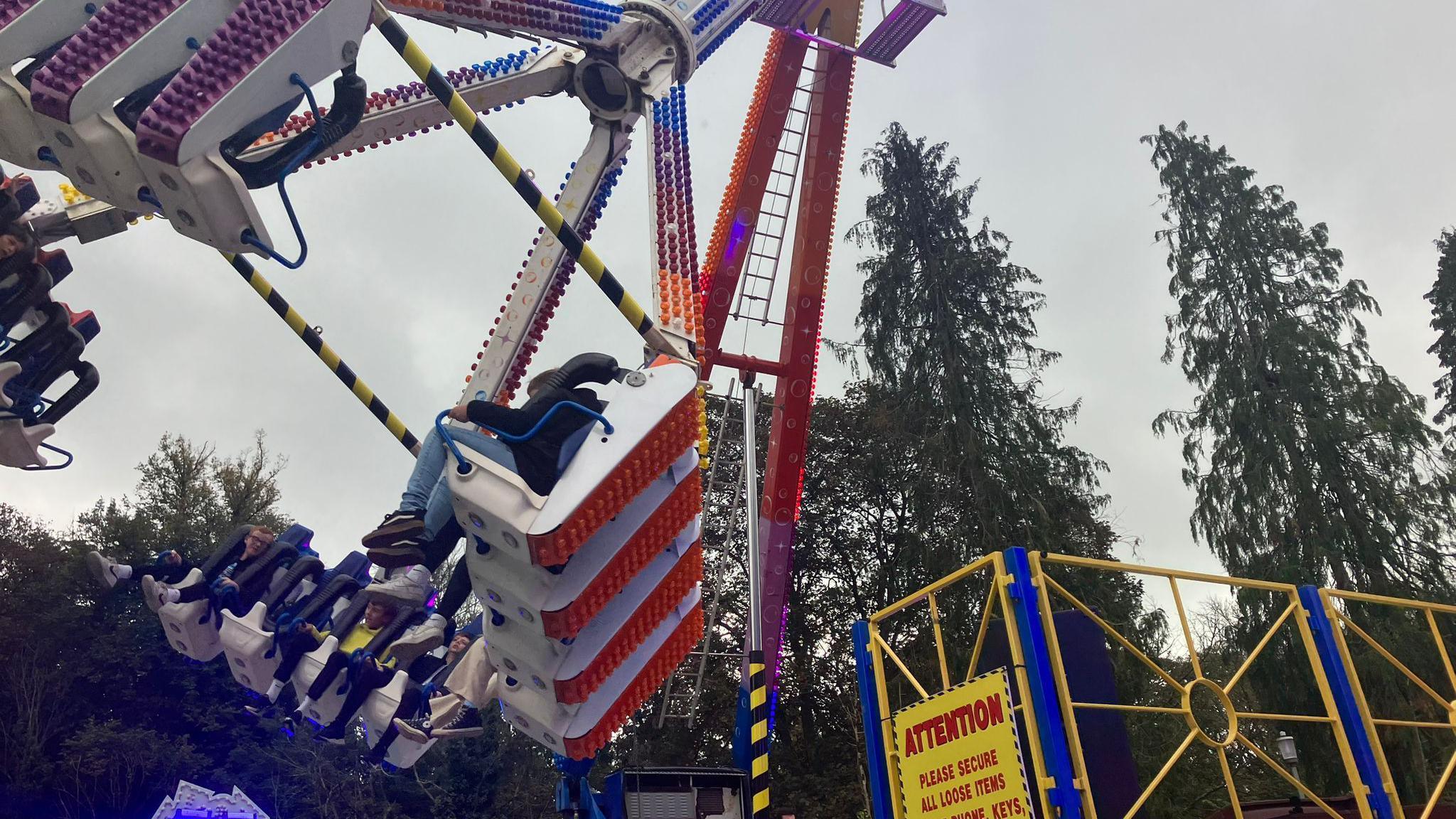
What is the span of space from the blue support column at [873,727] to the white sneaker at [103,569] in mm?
4415

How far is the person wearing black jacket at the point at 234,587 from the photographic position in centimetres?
678

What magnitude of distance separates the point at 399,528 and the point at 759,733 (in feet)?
13.0

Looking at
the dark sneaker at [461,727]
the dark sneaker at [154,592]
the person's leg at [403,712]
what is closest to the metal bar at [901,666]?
the dark sneaker at [461,727]

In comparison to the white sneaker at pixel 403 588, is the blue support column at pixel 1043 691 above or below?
below

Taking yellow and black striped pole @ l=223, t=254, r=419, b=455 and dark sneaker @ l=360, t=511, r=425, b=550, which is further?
yellow and black striped pole @ l=223, t=254, r=419, b=455

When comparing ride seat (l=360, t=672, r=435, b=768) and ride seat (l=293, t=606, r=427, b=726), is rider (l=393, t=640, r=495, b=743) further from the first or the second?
ride seat (l=293, t=606, r=427, b=726)

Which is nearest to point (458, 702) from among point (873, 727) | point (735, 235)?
point (873, 727)

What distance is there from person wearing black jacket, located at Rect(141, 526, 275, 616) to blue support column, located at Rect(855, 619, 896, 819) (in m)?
3.75

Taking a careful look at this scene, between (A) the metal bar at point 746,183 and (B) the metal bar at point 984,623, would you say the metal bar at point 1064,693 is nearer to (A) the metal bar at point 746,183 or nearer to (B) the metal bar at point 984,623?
(B) the metal bar at point 984,623

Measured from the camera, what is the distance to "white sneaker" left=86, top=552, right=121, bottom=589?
629 centimetres

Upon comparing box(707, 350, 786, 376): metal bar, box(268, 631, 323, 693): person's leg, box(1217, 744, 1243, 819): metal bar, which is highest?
box(707, 350, 786, 376): metal bar

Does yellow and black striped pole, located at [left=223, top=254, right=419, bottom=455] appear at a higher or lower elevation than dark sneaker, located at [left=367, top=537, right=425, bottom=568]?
higher

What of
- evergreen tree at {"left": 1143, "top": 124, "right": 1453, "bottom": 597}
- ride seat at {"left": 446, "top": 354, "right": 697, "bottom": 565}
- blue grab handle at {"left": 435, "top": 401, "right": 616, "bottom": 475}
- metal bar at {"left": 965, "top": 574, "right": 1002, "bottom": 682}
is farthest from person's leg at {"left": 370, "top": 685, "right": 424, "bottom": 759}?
evergreen tree at {"left": 1143, "top": 124, "right": 1453, "bottom": 597}

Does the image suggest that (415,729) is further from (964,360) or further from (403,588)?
(964,360)
